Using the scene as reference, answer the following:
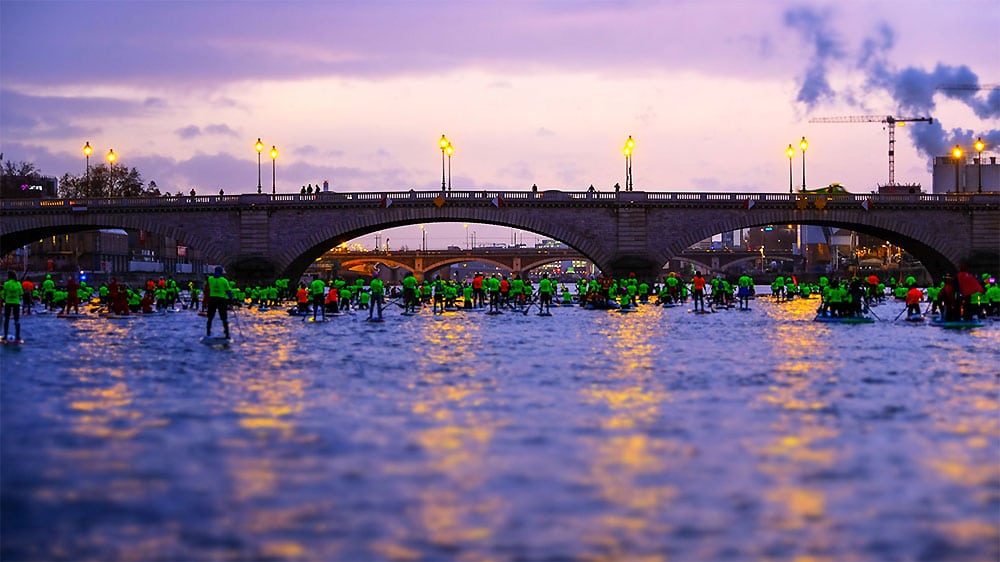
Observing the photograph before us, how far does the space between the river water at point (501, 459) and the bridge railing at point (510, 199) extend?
2373 inches

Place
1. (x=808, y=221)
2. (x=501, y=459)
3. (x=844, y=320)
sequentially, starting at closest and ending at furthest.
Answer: (x=501, y=459) → (x=844, y=320) → (x=808, y=221)

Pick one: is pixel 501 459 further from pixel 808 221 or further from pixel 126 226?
pixel 126 226

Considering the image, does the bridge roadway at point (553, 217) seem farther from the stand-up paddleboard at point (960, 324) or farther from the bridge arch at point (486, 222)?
the stand-up paddleboard at point (960, 324)

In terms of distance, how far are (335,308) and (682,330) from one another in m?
18.4

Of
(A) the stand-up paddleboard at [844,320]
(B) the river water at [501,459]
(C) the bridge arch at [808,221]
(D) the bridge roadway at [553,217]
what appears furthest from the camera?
(C) the bridge arch at [808,221]

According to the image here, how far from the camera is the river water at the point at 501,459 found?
33.0ft

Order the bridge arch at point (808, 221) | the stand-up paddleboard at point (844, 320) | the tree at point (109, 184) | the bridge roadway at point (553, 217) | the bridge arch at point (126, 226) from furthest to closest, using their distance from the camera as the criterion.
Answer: the tree at point (109, 184) < the bridge arch at point (126, 226) < the bridge arch at point (808, 221) < the bridge roadway at point (553, 217) < the stand-up paddleboard at point (844, 320)

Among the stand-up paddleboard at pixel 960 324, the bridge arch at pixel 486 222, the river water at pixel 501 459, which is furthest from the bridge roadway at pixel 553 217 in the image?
the river water at pixel 501 459

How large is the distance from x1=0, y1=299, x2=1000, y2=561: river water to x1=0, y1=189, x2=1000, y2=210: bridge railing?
60285 millimetres

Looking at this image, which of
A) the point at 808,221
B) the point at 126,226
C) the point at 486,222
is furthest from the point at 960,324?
the point at 126,226

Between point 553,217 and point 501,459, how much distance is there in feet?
246

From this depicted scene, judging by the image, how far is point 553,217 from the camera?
88.3m

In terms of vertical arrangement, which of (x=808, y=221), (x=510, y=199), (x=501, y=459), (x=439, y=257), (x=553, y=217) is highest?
(x=510, y=199)

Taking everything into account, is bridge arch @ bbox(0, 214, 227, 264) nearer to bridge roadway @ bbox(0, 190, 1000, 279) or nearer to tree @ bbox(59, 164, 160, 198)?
bridge roadway @ bbox(0, 190, 1000, 279)
